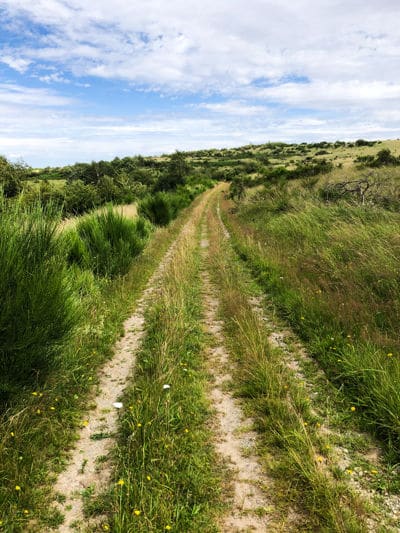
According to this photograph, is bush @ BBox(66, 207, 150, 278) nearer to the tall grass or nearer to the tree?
the tall grass

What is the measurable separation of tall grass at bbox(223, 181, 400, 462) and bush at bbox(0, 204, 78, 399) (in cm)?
322

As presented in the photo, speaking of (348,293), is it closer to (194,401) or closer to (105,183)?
(194,401)

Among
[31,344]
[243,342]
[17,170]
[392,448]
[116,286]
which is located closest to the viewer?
[392,448]

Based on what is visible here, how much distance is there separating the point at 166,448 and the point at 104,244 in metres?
6.71

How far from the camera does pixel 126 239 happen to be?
9977mm

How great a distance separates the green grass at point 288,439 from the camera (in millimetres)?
2391

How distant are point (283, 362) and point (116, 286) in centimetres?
481

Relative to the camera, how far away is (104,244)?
898 cm

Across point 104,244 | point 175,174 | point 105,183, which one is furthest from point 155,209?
point 175,174

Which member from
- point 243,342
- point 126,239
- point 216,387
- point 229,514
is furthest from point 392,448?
point 126,239

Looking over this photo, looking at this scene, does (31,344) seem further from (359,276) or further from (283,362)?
(359,276)

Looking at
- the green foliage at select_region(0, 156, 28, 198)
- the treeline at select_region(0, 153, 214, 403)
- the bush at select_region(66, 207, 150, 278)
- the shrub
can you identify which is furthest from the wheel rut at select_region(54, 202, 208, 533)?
the green foliage at select_region(0, 156, 28, 198)

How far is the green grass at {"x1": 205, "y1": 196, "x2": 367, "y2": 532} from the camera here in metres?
2.39

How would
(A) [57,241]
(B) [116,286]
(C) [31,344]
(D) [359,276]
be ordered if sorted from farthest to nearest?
(B) [116,286]
(D) [359,276]
(A) [57,241]
(C) [31,344]
